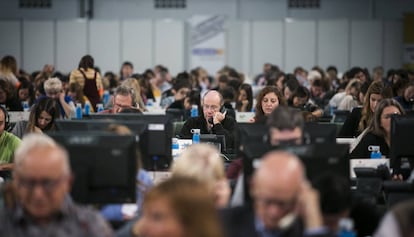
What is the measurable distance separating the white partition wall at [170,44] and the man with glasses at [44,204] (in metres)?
25.8

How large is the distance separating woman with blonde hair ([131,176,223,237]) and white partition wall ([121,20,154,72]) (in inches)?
1045

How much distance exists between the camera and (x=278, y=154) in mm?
5137

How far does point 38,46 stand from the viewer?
31.4m

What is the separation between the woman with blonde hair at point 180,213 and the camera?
4.65 metres

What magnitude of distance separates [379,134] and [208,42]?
2127 cm

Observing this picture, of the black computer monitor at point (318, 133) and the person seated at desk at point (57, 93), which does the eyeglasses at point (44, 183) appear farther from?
the person seated at desk at point (57, 93)

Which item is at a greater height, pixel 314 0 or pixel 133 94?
pixel 314 0

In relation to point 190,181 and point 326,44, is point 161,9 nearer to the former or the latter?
point 326,44

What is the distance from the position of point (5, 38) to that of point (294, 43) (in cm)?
834

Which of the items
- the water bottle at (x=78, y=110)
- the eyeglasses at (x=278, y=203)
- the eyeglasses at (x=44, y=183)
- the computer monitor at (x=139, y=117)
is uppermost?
the computer monitor at (x=139, y=117)

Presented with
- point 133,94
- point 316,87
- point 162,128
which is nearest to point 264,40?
point 316,87

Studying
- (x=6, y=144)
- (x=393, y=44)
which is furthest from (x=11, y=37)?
(x=6, y=144)

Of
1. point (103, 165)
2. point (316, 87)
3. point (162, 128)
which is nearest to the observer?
point (103, 165)

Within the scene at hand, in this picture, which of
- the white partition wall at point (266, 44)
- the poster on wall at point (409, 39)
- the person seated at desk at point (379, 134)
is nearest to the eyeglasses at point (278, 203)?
the person seated at desk at point (379, 134)
